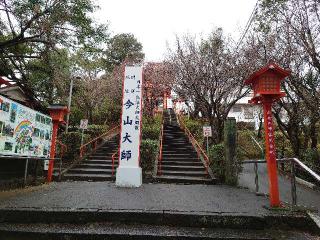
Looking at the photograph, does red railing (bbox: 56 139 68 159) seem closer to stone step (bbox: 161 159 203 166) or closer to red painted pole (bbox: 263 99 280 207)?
stone step (bbox: 161 159 203 166)

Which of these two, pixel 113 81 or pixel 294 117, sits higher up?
pixel 113 81

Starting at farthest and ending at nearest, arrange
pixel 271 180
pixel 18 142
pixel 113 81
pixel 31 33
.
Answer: pixel 113 81
pixel 31 33
pixel 18 142
pixel 271 180

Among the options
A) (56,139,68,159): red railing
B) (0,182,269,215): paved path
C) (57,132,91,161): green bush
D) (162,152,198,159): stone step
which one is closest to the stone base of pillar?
(0,182,269,215): paved path

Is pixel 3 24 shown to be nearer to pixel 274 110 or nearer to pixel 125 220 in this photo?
pixel 125 220

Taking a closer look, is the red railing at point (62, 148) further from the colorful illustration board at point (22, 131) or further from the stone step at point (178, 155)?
the stone step at point (178, 155)

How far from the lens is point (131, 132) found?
9.69 m

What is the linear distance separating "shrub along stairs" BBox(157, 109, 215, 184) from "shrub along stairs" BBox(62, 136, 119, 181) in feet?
7.97

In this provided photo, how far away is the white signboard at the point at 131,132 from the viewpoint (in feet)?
30.6

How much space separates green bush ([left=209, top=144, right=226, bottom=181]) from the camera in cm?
1055

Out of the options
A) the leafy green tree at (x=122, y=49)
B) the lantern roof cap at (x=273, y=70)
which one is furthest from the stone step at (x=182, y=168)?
the leafy green tree at (x=122, y=49)

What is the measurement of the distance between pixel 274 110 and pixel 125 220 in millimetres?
12688

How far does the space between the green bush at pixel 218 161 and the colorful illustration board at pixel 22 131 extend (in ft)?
21.5

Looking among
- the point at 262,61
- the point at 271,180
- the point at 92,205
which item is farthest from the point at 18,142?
the point at 262,61

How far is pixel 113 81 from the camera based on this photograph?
25641mm
